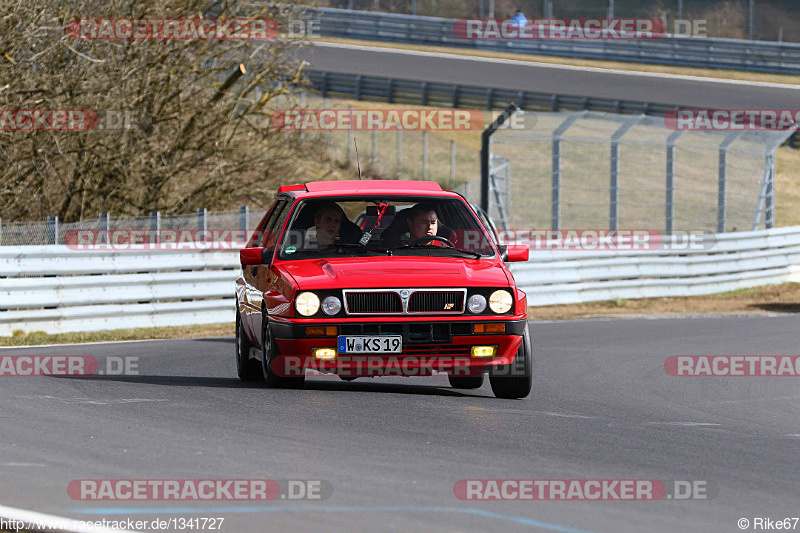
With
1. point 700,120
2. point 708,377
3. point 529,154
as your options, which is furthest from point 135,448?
Answer: point 529,154

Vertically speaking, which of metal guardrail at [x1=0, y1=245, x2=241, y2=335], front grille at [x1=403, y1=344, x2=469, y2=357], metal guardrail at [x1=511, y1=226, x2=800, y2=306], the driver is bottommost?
metal guardrail at [x1=511, y1=226, x2=800, y2=306]

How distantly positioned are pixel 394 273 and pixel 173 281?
31.2ft

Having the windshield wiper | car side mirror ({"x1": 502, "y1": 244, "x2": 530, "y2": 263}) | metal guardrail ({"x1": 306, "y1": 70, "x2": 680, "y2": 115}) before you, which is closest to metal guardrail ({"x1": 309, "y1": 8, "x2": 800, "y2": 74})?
metal guardrail ({"x1": 306, "y1": 70, "x2": 680, "y2": 115})

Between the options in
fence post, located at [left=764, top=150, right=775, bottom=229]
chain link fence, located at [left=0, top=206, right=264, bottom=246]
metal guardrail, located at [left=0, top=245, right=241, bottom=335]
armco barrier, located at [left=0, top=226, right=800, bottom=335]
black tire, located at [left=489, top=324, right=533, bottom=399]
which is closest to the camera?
black tire, located at [left=489, top=324, right=533, bottom=399]

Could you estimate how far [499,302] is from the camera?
8828mm

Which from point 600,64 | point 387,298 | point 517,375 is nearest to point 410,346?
point 387,298

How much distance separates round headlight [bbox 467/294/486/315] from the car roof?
127cm

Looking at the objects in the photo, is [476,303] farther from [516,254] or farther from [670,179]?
[670,179]

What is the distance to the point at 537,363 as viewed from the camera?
517 inches

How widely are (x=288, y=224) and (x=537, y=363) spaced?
4.33 meters

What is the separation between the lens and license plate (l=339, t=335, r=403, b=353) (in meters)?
8.65

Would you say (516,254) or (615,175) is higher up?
(516,254)

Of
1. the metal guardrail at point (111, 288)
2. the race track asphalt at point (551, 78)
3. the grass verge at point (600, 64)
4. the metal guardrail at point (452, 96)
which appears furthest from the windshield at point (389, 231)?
the grass verge at point (600, 64)

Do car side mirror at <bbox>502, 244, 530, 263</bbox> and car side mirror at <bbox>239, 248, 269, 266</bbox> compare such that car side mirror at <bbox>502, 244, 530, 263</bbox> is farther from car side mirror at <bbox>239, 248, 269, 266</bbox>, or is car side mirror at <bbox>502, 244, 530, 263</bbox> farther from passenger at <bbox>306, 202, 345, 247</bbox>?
car side mirror at <bbox>239, 248, 269, 266</bbox>
